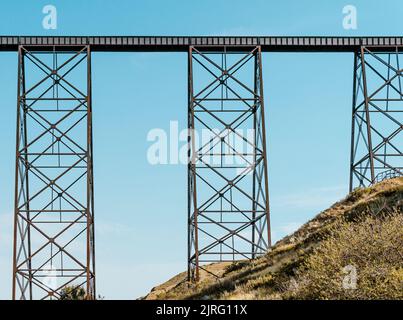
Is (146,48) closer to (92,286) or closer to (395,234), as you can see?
(92,286)

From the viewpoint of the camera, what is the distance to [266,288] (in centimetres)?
1550

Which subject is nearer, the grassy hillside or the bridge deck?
the grassy hillside

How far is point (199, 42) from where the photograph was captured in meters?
25.6

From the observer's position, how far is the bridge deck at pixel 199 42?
25.5 m

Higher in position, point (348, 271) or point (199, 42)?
point (199, 42)

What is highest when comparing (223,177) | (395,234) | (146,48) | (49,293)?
(146,48)

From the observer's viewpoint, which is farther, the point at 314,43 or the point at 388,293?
the point at 314,43

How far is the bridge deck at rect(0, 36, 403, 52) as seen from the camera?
25500mm

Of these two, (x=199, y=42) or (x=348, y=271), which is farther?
(x=199, y=42)

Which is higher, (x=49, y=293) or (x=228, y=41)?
(x=228, y=41)

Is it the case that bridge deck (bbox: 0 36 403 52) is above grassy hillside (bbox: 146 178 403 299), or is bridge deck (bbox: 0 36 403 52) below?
above
